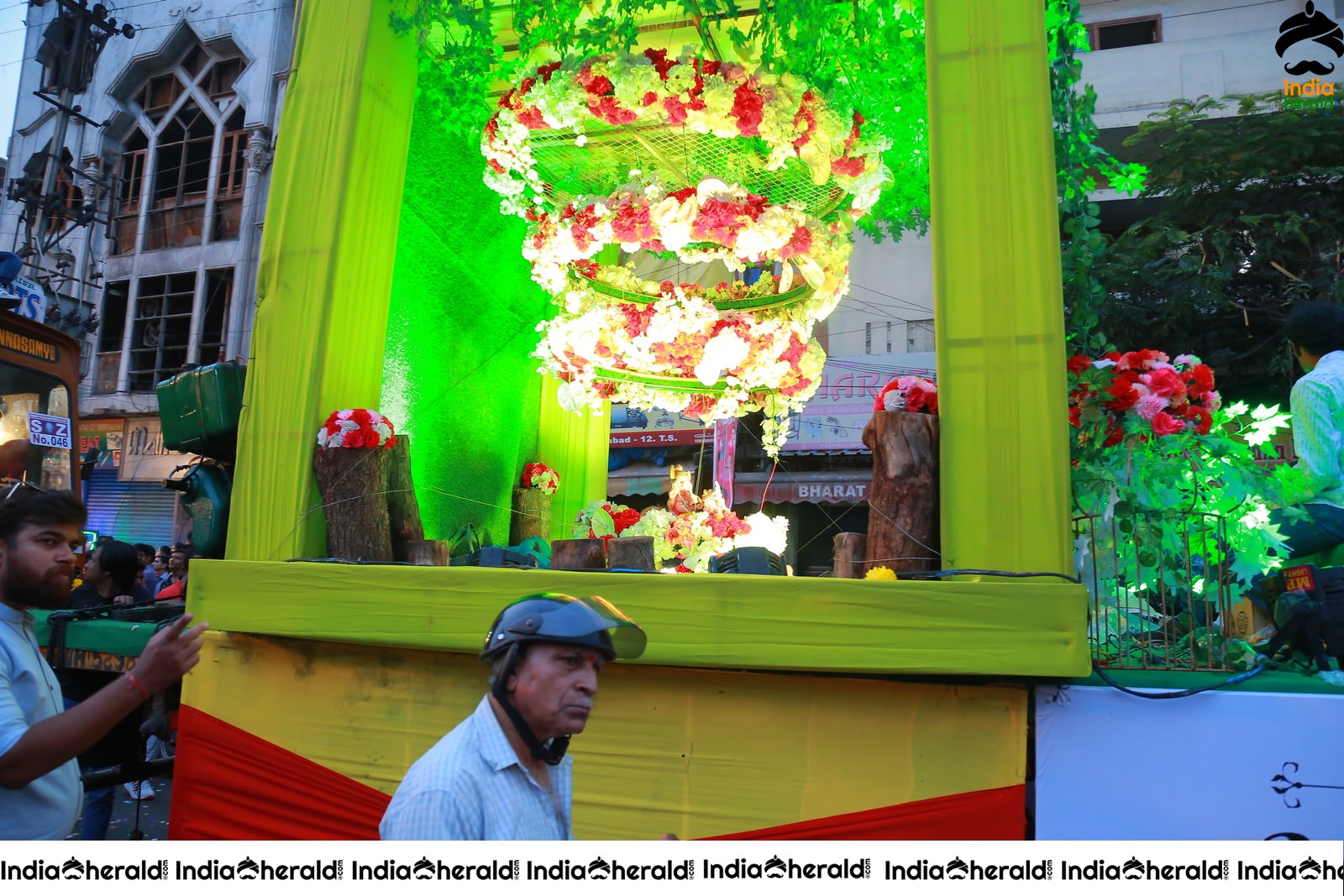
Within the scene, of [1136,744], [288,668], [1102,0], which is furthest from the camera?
[1102,0]

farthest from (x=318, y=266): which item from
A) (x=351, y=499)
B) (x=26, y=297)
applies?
(x=26, y=297)

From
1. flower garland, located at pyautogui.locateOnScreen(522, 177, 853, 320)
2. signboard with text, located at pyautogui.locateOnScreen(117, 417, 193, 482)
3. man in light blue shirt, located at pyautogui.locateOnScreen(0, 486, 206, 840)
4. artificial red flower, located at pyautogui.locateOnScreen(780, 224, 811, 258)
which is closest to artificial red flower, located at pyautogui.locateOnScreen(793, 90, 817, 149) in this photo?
flower garland, located at pyautogui.locateOnScreen(522, 177, 853, 320)

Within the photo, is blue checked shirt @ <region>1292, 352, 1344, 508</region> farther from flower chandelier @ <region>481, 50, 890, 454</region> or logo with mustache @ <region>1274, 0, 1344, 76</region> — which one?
logo with mustache @ <region>1274, 0, 1344, 76</region>

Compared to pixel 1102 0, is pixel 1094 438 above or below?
below

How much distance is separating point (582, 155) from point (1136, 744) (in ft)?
16.5

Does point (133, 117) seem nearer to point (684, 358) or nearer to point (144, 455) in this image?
point (144, 455)

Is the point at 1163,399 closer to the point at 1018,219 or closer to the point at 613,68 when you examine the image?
the point at 1018,219

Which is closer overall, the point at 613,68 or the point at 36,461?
the point at 613,68

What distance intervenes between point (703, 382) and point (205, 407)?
3.29 meters

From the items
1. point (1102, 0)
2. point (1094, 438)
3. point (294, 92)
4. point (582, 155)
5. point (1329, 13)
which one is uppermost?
point (1102, 0)

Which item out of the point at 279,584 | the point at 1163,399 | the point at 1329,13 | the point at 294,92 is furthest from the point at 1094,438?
the point at 1329,13

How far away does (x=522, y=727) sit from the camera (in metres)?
1.96

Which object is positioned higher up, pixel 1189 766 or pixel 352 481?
pixel 352 481

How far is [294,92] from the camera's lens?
5.18m
